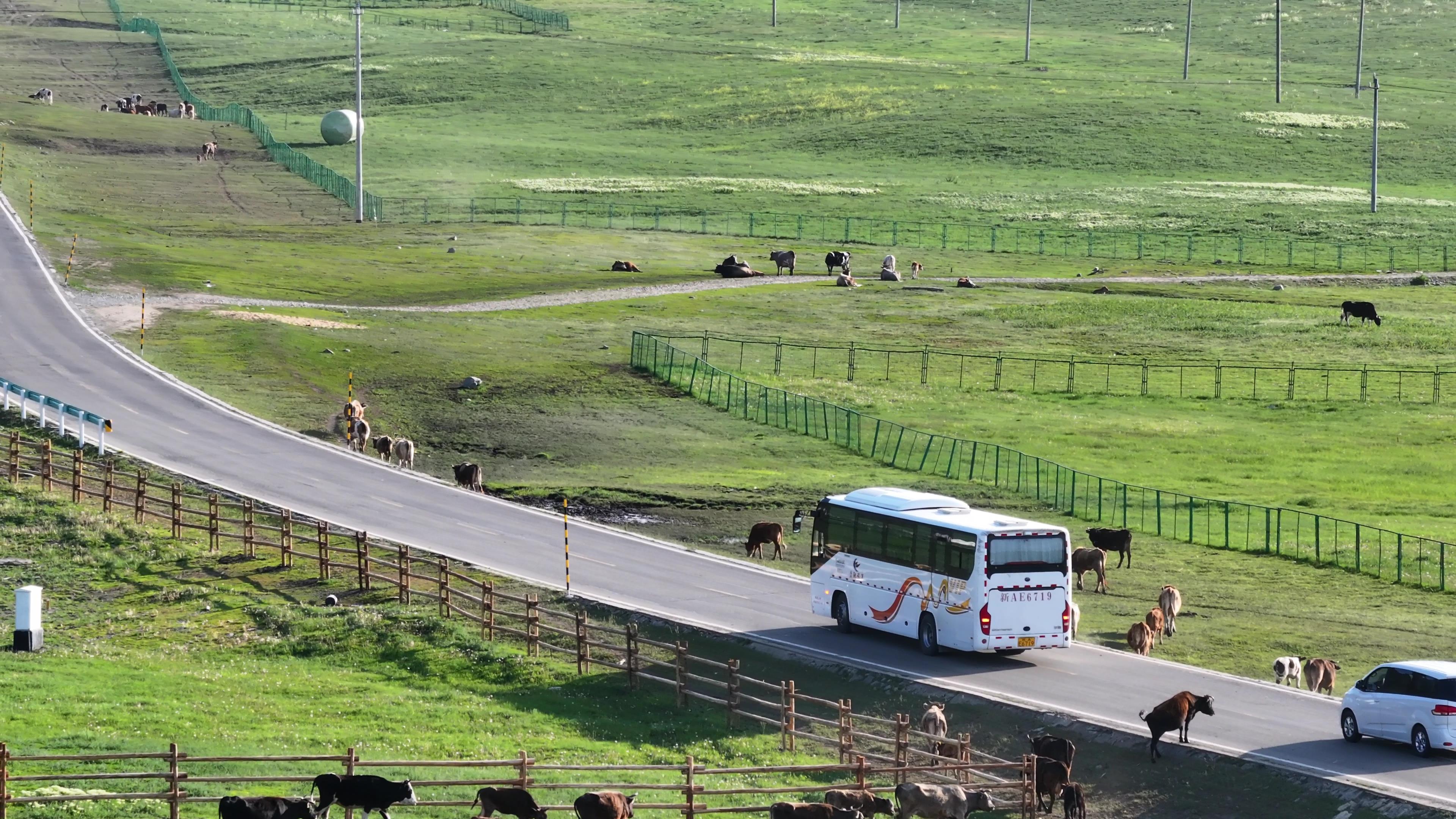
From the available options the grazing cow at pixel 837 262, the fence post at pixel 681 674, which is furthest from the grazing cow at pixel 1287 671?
the grazing cow at pixel 837 262

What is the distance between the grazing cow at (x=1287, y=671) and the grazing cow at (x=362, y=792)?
18733mm

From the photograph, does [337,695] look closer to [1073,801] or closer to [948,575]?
[948,575]

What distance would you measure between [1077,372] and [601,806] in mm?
52758

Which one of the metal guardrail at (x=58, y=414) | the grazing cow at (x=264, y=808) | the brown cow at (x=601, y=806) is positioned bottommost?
the brown cow at (x=601, y=806)

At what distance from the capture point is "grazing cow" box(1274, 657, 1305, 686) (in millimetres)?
36625

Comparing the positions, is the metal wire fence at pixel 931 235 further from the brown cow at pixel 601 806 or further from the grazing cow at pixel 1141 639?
the brown cow at pixel 601 806

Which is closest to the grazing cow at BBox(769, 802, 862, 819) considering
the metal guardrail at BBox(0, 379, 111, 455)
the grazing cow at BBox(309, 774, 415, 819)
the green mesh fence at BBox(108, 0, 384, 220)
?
the grazing cow at BBox(309, 774, 415, 819)

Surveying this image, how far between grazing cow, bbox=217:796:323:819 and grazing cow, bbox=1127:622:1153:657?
19744mm

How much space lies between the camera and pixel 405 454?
57.5m

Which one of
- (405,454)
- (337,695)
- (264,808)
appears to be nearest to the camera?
(264,808)

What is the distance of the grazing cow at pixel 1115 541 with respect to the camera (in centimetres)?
4812

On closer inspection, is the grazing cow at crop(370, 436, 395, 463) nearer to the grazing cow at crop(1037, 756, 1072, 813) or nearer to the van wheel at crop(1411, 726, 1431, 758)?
the grazing cow at crop(1037, 756, 1072, 813)

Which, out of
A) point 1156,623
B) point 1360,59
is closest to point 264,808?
point 1156,623

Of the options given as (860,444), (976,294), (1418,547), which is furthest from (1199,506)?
(976,294)
